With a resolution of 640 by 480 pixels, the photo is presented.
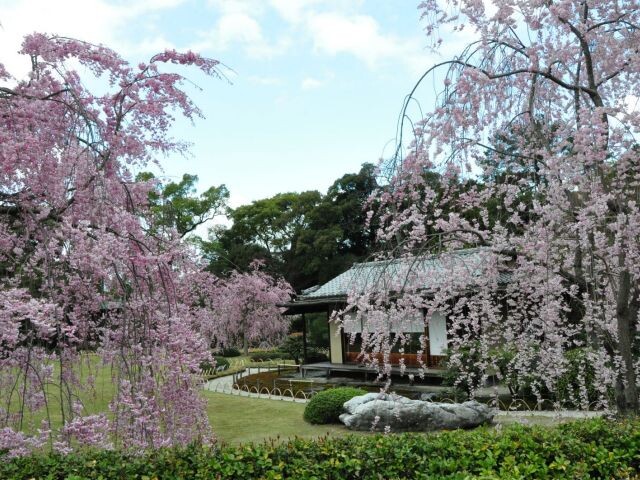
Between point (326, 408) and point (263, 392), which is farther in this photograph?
point (263, 392)

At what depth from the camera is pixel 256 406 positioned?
446 inches

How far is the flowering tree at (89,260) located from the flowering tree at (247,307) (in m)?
16.3

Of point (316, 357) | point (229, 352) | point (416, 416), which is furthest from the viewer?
point (229, 352)

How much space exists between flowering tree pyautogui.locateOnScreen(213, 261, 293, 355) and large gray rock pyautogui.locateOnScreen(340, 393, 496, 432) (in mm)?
12080

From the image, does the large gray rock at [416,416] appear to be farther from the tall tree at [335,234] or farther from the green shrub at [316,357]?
the tall tree at [335,234]

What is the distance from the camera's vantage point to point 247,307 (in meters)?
21.9

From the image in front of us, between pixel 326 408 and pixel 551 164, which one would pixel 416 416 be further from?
pixel 551 164

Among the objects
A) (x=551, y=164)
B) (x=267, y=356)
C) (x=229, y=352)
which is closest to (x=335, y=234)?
(x=267, y=356)

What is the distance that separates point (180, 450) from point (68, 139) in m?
2.56

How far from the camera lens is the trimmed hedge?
137 inches

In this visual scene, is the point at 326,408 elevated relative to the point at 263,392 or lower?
elevated

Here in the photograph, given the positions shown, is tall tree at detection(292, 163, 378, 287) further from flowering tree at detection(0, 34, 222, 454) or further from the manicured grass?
flowering tree at detection(0, 34, 222, 454)

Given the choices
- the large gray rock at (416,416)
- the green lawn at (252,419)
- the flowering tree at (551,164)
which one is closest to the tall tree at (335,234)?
the green lawn at (252,419)

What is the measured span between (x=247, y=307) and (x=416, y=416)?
14.2 meters
